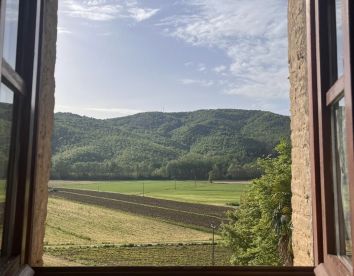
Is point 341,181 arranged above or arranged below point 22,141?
below

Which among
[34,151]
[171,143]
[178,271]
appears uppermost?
[171,143]

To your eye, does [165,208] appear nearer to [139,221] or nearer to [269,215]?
[139,221]

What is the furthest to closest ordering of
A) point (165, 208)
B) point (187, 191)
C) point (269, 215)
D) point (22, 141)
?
1. point (165, 208)
2. point (187, 191)
3. point (269, 215)
4. point (22, 141)

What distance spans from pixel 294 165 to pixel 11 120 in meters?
1.77

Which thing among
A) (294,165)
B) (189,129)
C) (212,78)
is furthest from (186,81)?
(294,165)

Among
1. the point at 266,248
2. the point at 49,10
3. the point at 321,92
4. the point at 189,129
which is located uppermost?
the point at 189,129

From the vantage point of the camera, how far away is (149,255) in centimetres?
2164

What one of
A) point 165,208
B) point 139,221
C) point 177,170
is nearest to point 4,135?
point 177,170

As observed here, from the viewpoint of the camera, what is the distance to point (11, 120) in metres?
1.57

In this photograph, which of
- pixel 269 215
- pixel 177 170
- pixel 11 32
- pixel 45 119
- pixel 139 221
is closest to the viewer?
pixel 11 32

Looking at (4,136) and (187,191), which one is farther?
(187,191)

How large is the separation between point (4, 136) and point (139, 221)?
25364 mm

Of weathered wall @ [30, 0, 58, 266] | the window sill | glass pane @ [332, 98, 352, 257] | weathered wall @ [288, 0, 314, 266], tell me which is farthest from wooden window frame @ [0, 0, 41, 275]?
weathered wall @ [288, 0, 314, 266]

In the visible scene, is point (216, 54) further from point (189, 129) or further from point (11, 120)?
point (11, 120)
